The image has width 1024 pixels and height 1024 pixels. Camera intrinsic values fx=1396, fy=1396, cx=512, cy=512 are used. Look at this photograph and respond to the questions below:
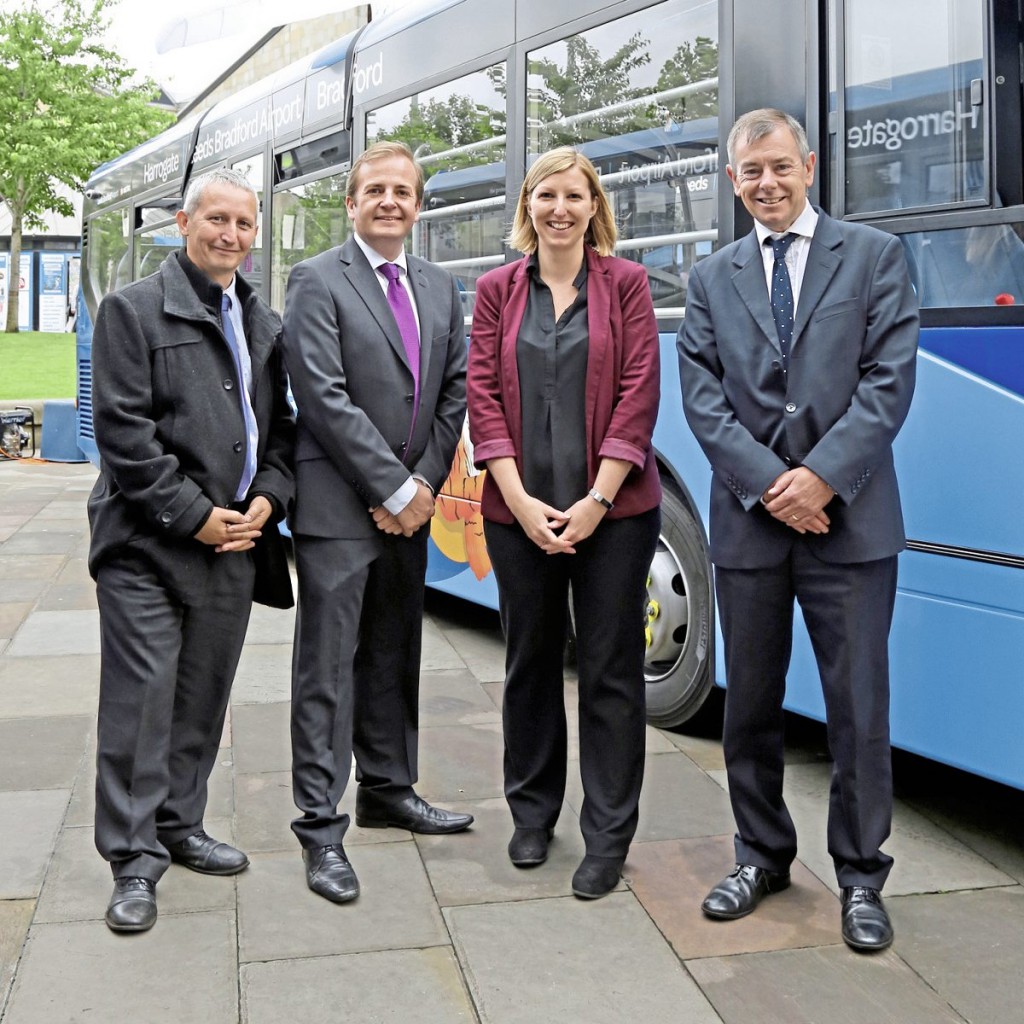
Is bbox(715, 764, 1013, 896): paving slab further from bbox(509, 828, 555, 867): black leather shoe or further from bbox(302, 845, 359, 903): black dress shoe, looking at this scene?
bbox(302, 845, 359, 903): black dress shoe

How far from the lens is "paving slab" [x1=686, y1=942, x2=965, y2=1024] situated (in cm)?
285

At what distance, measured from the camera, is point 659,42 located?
455cm

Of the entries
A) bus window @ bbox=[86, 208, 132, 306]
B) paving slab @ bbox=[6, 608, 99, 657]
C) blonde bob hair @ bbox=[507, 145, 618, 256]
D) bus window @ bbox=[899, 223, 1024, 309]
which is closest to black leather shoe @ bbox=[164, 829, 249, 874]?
blonde bob hair @ bbox=[507, 145, 618, 256]

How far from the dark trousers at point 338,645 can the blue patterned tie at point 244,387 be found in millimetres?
223

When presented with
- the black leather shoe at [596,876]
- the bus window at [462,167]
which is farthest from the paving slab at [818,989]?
the bus window at [462,167]

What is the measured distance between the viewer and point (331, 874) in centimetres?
352

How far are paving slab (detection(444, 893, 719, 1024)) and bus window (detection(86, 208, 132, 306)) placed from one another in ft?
29.3

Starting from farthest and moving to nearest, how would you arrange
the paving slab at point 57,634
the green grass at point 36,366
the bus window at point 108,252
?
the green grass at point 36,366, the bus window at point 108,252, the paving slab at point 57,634

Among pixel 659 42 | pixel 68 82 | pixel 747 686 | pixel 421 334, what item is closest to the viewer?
pixel 747 686

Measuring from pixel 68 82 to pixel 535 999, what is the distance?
3987cm

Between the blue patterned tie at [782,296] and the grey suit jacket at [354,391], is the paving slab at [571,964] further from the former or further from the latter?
the blue patterned tie at [782,296]

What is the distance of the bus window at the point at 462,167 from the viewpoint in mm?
5492

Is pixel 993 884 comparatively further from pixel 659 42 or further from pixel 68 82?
pixel 68 82

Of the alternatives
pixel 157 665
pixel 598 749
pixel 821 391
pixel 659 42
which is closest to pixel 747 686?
pixel 598 749
